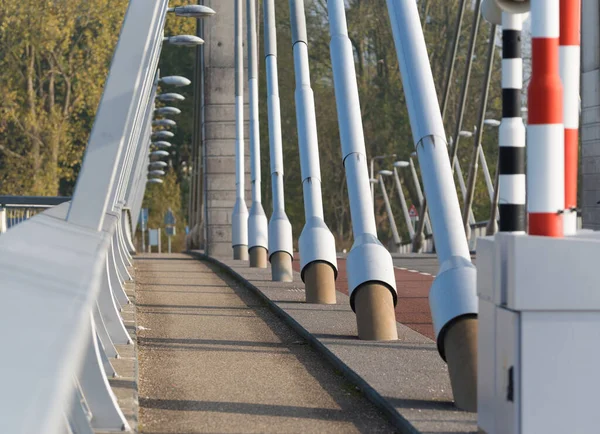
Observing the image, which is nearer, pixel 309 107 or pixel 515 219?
pixel 515 219

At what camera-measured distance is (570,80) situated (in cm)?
689

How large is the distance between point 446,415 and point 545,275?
4.74 ft

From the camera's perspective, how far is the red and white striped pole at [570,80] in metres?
6.55

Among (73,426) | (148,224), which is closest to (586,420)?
(73,426)

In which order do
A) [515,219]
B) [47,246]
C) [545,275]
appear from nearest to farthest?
[545,275] → [47,246] → [515,219]

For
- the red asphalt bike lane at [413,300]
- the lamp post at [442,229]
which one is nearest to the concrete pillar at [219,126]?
the red asphalt bike lane at [413,300]

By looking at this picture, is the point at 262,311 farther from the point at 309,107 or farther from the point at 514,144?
the point at 514,144

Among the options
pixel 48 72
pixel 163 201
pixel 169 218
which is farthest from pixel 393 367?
pixel 163 201

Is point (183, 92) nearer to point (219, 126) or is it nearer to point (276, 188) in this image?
point (219, 126)

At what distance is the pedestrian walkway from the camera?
23.6 feet

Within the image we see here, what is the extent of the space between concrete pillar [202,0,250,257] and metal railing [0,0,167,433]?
20.7m

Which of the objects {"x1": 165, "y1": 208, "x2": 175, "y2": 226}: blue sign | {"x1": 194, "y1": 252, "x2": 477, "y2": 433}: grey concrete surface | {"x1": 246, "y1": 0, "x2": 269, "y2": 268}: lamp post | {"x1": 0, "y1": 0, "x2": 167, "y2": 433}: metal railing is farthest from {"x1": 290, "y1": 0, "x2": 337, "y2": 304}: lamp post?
{"x1": 165, "y1": 208, "x2": 175, "y2": 226}: blue sign

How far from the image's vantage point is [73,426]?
227 inches

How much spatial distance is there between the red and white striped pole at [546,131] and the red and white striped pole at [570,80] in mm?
474
